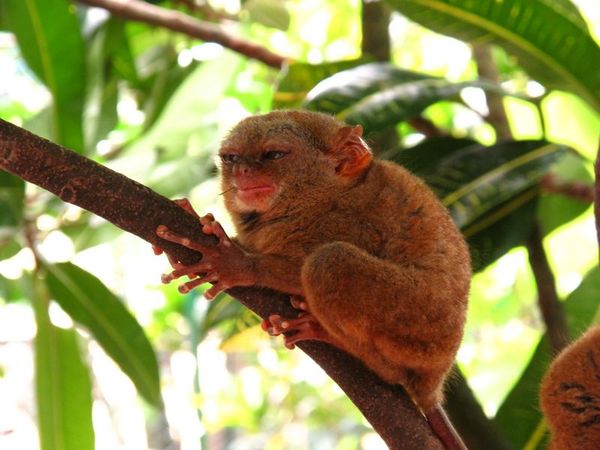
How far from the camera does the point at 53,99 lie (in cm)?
421

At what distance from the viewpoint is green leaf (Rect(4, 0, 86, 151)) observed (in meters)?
4.09

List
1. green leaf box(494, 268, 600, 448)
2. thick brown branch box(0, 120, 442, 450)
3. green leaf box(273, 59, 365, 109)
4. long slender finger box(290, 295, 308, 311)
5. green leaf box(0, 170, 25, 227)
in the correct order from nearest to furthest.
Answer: thick brown branch box(0, 120, 442, 450)
long slender finger box(290, 295, 308, 311)
green leaf box(494, 268, 600, 448)
green leaf box(0, 170, 25, 227)
green leaf box(273, 59, 365, 109)

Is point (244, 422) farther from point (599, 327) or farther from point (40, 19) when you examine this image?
point (599, 327)

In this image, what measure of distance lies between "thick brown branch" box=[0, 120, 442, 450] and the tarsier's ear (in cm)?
61

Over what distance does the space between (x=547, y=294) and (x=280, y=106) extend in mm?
→ 1422

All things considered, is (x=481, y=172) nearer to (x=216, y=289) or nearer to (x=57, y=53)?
(x=216, y=289)

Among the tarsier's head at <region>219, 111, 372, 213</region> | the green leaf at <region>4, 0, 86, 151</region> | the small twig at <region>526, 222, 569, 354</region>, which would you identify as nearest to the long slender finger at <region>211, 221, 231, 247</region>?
the tarsier's head at <region>219, 111, 372, 213</region>

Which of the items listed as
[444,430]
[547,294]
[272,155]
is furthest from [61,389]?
[547,294]

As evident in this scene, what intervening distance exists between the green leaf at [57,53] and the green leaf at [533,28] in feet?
4.90

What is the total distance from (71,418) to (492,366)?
2.90 metres

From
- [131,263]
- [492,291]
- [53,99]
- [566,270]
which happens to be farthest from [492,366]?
[53,99]

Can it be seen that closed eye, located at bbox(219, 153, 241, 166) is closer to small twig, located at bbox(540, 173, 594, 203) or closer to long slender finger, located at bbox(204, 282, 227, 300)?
long slender finger, located at bbox(204, 282, 227, 300)

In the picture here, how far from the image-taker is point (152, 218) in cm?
231

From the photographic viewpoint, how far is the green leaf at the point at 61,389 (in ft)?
12.1
